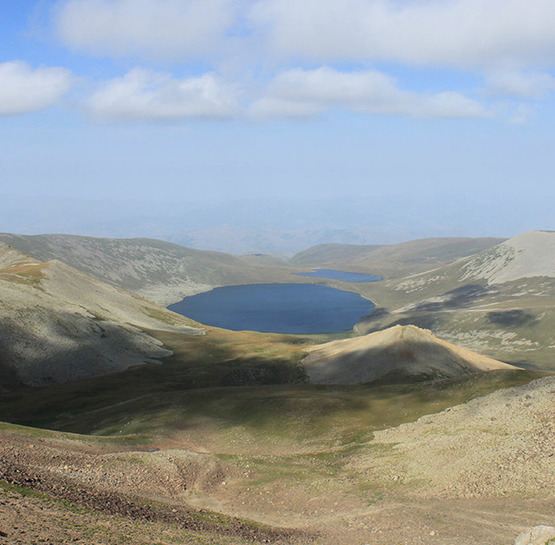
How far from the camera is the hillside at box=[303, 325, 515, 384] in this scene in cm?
9519

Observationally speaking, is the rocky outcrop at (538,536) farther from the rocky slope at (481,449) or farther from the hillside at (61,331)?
the hillside at (61,331)

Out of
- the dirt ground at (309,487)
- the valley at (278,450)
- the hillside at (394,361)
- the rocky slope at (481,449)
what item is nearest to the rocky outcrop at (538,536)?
the dirt ground at (309,487)

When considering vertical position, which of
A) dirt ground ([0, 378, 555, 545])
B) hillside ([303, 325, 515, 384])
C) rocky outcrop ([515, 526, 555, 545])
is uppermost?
rocky outcrop ([515, 526, 555, 545])

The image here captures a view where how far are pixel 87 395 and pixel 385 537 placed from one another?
7327 centimetres

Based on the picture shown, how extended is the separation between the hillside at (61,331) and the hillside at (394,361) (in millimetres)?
43217

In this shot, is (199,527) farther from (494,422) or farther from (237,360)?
(237,360)

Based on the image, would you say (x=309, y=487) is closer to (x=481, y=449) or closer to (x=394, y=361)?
(x=481, y=449)

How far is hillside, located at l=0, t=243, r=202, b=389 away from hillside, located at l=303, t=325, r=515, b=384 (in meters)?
43.2

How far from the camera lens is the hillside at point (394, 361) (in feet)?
312

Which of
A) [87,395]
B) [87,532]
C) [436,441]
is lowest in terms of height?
[87,395]

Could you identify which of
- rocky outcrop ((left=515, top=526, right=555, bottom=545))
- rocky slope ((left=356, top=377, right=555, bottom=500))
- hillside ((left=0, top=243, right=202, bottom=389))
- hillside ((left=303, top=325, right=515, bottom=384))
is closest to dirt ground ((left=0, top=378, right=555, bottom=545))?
rocky slope ((left=356, top=377, right=555, bottom=500))

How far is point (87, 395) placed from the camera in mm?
87250

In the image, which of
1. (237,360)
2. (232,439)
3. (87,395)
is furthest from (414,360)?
(87,395)

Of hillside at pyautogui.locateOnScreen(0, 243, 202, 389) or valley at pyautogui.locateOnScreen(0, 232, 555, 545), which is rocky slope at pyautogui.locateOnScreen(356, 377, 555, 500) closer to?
valley at pyautogui.locateOnScreen(0, 232, 555, 545)
